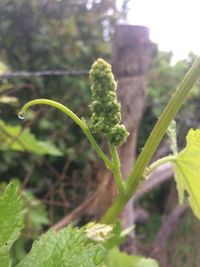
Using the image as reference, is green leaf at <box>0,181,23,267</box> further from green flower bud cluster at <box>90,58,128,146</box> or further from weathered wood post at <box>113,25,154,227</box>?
weathered wood post at <box>113,25,154,227</box>

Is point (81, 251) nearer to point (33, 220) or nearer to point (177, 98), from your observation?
point (177, 98)

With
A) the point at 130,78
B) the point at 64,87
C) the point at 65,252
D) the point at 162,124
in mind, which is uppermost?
the point at 64,87

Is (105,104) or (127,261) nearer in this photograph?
(105,104)

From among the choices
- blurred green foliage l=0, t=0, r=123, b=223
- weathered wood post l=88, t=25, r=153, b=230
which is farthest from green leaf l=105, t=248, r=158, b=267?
blurred green foliage l=0, t=0, r=123, b=223

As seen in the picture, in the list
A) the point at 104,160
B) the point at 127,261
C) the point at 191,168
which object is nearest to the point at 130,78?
the point at 127,261

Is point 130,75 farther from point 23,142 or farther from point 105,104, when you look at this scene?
point 105,104

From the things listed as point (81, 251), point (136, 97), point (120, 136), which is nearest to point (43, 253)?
point (81, 251)

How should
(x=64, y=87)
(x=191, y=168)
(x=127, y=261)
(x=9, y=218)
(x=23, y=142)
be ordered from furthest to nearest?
(x=64, y=87) < (x=23, y=142) < (x=127, y=261) < (x=191, y=168) < (x=9, y=218)
